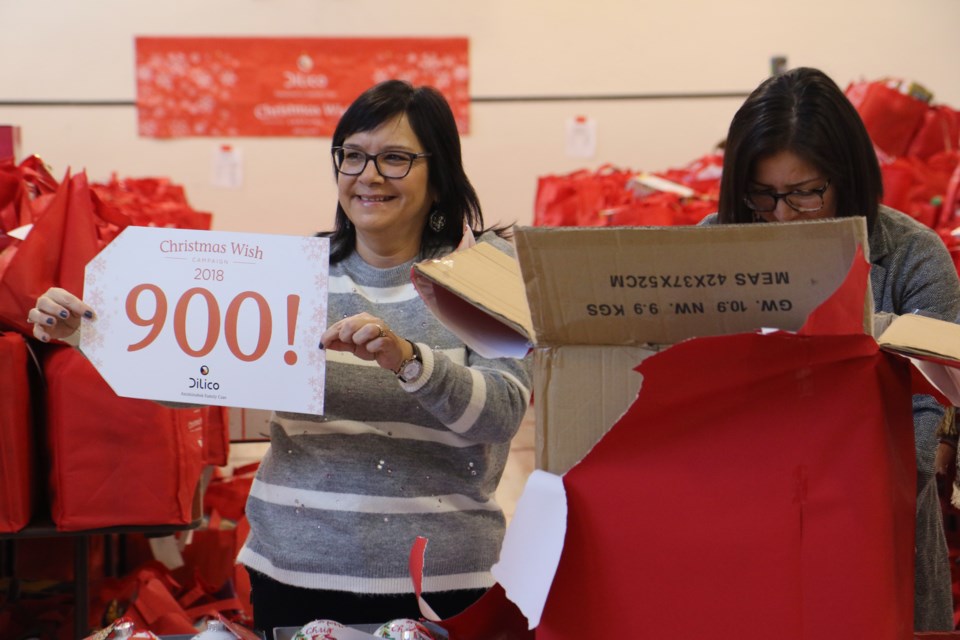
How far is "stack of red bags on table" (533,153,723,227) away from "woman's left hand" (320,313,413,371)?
9.38 feet

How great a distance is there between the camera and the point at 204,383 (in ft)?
4.53

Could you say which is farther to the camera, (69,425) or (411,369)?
A: (69,425)

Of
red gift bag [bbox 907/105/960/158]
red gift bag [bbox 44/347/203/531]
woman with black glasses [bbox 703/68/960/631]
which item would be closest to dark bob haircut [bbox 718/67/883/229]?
woman with black glasses [bbox 703/68/960/631]

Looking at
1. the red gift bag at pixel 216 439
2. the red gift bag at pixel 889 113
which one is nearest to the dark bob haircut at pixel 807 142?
the red gift bag at pixel 216 439

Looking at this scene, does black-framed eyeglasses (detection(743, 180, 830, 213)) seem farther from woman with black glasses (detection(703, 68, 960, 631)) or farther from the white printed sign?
the white printed sign

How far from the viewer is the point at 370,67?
25.5 feet

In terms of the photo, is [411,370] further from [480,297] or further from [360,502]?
[480,297]

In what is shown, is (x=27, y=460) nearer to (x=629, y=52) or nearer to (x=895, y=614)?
(x=895, y=614)

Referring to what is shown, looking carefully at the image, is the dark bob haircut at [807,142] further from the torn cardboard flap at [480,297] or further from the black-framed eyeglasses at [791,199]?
the torn cardboard flap at [480,297]

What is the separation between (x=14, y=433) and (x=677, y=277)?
64.9 inches

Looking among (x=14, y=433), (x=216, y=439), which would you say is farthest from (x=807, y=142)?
(x=216, y=439)

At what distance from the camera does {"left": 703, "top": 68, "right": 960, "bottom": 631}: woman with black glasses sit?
1444mm

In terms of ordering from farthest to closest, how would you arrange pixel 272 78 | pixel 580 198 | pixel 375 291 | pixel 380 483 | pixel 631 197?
pixel 272 78 < pixel 580 198 < pixel 631 197 < pixel 375 291 < pixel 380 483

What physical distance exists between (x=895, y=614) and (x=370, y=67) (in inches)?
286
